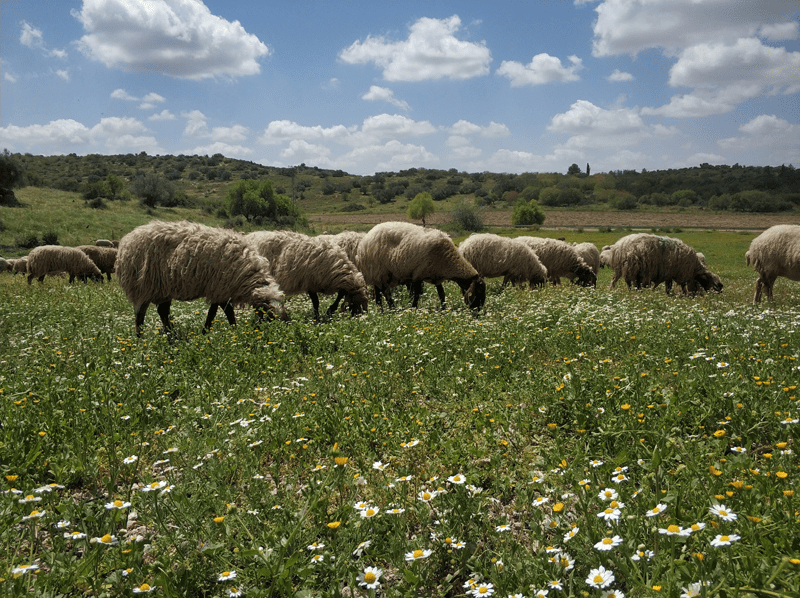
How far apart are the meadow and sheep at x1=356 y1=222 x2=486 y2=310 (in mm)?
5007

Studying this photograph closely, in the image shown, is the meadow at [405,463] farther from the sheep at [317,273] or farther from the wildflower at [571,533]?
the sheep at [317,273]

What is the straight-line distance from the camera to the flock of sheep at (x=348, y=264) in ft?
30.4

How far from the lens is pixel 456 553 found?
9.16 feet

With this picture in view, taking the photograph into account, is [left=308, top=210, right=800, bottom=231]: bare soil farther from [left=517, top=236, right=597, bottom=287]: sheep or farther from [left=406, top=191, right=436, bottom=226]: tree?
[left=517, top=236, right=597, bottom=287]: sheep

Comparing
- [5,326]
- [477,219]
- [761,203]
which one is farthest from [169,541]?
[761,203]

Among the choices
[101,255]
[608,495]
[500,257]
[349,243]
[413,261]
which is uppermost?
[349,243]

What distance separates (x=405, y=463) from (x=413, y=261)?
933cm

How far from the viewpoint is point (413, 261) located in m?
12.9

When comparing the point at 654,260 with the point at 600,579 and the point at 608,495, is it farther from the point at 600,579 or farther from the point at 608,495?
the point at 600,579

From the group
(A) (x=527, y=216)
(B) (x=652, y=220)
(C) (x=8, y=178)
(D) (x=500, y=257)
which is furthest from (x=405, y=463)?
(A) (x=527, y=216)

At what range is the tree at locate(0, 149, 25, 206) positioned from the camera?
4706 cm

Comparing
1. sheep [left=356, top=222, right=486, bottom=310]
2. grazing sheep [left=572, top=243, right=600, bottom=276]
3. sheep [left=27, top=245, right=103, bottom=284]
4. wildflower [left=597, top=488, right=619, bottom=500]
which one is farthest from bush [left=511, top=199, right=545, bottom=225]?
wildflower [left=597, top=488, right=619, bottom=500]

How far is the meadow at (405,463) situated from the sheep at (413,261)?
16.4 ft

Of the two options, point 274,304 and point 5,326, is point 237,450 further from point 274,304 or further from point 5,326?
point 5,326
